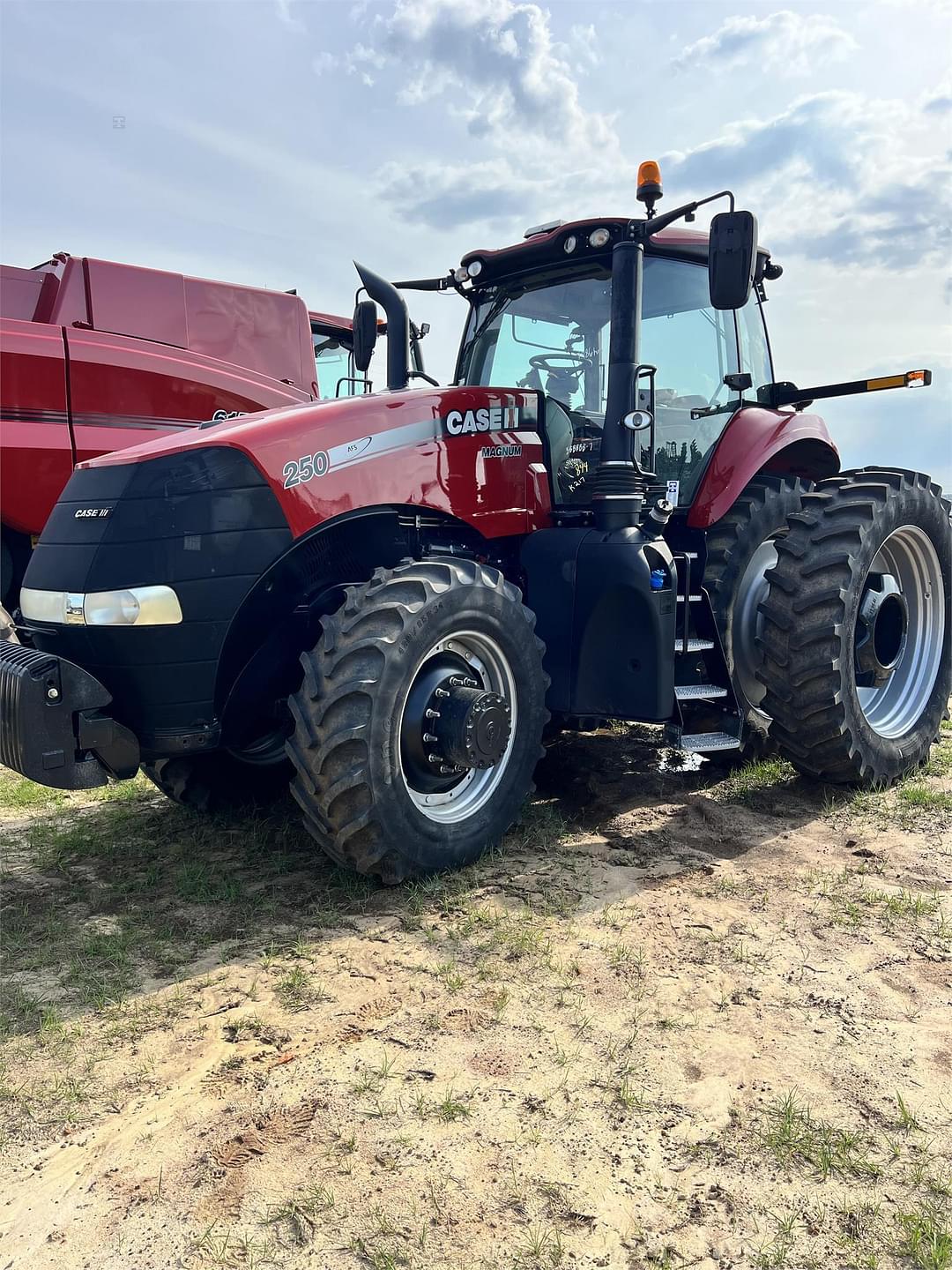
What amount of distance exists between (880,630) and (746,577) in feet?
2.64

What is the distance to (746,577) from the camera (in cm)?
483

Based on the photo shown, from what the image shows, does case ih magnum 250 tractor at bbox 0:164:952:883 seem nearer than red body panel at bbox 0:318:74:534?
Yes

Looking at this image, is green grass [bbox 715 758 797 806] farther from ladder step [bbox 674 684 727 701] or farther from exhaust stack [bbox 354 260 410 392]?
exhaust stack [bbox 354 260 410 392]

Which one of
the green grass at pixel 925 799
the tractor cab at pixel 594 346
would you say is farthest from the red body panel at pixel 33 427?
the green grass at pixel 925 799

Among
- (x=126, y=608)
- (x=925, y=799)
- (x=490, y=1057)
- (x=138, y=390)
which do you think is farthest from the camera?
(x=138, y=390)

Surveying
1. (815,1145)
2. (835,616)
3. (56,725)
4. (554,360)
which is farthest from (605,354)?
(815,1145)

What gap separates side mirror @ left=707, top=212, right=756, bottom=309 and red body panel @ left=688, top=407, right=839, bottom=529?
104 cm

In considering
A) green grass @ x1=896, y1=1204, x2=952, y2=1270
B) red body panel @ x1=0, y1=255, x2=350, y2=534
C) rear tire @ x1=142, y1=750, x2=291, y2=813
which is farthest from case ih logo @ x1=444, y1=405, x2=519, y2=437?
red body panel @ x1=0, y1=255, x2=350, y2=534

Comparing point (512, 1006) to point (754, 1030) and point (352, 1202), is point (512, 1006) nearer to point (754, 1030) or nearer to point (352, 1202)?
point (754, 1030)

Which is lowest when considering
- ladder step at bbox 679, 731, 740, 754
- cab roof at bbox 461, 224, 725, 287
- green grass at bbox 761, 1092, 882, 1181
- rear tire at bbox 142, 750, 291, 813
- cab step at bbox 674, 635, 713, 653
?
green grass at bbox 761, 1092, 882, 1181

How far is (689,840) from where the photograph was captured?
416 centimetres

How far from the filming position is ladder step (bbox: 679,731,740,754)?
434cm

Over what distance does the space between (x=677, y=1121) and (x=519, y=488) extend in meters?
2.79

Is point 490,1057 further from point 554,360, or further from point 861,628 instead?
point 554,360
